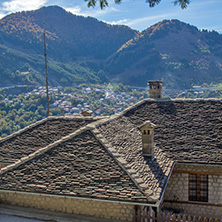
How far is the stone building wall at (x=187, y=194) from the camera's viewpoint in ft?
45.2

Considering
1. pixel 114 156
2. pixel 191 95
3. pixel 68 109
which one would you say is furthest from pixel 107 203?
pixel 191 95

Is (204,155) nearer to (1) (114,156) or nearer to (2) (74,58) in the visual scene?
(1) (114,156)

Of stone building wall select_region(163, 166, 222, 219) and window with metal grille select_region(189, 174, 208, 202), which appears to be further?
window with metal grille select_region(189, 174, 208, 202)

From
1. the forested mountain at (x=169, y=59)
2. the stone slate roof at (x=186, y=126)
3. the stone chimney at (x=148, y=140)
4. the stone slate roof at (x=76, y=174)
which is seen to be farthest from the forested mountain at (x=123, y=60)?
the stone chimney at (x=148, y=140)

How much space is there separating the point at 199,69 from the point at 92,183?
523ft

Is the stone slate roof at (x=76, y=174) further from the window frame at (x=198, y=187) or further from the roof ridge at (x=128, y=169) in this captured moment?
the window frame at (x=198, y=187)

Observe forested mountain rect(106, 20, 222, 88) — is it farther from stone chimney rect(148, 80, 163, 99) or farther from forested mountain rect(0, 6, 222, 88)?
stone chimney rect(148, 80, 163, 99)

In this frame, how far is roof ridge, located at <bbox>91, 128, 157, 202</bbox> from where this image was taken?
978 cm

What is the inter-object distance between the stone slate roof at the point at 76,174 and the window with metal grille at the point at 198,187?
4.92 meters

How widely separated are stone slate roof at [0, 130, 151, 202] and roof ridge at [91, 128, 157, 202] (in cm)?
8

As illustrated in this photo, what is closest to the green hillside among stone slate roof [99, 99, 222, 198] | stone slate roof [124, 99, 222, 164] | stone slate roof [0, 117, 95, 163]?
stone slate roof [0, 117, 95, 163]

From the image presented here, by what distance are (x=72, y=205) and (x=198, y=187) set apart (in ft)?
21.1

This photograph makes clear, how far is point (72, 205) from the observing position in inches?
427

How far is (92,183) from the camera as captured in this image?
413 inches
